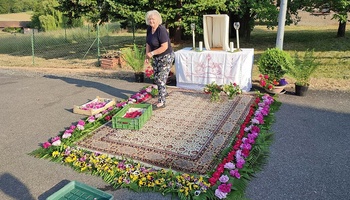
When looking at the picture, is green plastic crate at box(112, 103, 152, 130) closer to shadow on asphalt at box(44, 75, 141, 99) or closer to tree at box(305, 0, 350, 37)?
shadow on asphalt at box(44, 75, 141, 99)

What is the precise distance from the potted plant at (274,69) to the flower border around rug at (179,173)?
167cm

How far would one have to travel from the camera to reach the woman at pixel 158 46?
4.66 meters

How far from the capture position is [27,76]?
8.62m

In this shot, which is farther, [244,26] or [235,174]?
[244,26]

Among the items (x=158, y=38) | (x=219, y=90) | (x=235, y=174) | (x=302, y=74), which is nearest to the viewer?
(x=235, y=174)

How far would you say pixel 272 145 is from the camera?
3.93 m

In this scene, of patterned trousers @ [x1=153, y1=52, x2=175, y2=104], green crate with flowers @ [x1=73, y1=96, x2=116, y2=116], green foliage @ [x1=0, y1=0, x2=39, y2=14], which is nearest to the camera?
patterned trousers @ [x1=153, y1=52, x2=175, y2=104]

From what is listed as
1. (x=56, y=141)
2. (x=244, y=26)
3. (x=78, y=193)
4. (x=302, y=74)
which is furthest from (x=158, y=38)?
(x=244, y=26)

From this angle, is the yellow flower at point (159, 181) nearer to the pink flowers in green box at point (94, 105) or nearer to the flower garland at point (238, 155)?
the flower garland at point (238, 155)

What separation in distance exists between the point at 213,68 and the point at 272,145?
267 cm

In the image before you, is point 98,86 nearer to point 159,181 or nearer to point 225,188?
point 159,181

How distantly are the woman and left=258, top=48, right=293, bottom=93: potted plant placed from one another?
7.40ft

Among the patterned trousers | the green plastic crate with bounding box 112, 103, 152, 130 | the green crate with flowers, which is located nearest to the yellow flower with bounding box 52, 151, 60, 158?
the green plastic crate with bounding box 112, 103, 152, 130

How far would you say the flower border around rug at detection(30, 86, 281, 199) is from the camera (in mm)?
2953
